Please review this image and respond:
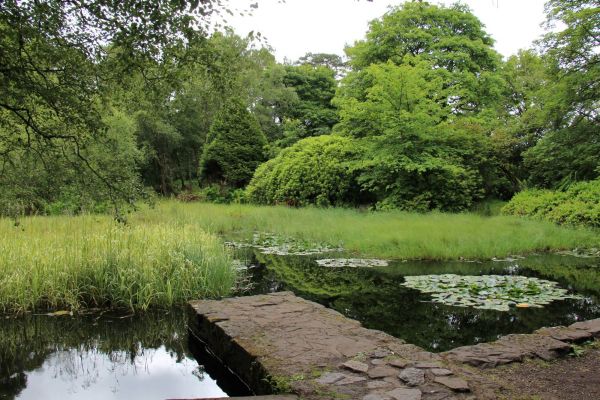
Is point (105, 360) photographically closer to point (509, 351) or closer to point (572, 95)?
point (509, 351)

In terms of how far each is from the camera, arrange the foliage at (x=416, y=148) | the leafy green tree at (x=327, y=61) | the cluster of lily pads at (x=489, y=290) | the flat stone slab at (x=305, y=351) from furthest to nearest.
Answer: the leafy green tree at (x=327, y=61) < the foliage at (x=416, y=148) < the cluster of lily pads at (x=489, y=290) < the flat stone slab at (x=305, y=351)

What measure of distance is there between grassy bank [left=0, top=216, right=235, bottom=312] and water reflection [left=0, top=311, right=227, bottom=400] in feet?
1.17

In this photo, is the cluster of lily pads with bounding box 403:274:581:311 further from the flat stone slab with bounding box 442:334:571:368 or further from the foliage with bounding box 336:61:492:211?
the foliage with bounding box 336:61:492:211

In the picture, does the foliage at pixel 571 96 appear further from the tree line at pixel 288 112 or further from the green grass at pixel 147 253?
the green grass at pixel 147 253

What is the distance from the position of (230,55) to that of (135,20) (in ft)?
3.11

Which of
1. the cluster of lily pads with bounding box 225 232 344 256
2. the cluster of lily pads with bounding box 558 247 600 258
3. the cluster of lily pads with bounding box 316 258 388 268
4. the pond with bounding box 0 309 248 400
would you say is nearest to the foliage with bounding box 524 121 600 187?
the cluster of lily pads with bounding box 558 247 600 258

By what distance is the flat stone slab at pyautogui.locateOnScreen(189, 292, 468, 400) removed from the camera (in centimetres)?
308

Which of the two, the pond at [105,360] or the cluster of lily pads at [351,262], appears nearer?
the pond at [105,360]

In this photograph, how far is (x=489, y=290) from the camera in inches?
255

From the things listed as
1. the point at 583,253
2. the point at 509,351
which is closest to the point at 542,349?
the point at 509,351

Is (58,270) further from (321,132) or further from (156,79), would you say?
(321,132)

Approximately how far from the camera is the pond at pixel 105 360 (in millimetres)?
4137

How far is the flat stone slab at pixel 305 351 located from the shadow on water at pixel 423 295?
0.98 meters

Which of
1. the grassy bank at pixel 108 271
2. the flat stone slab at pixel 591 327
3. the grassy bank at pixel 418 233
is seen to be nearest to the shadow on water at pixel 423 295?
the grassy bank at pixel 418 233
